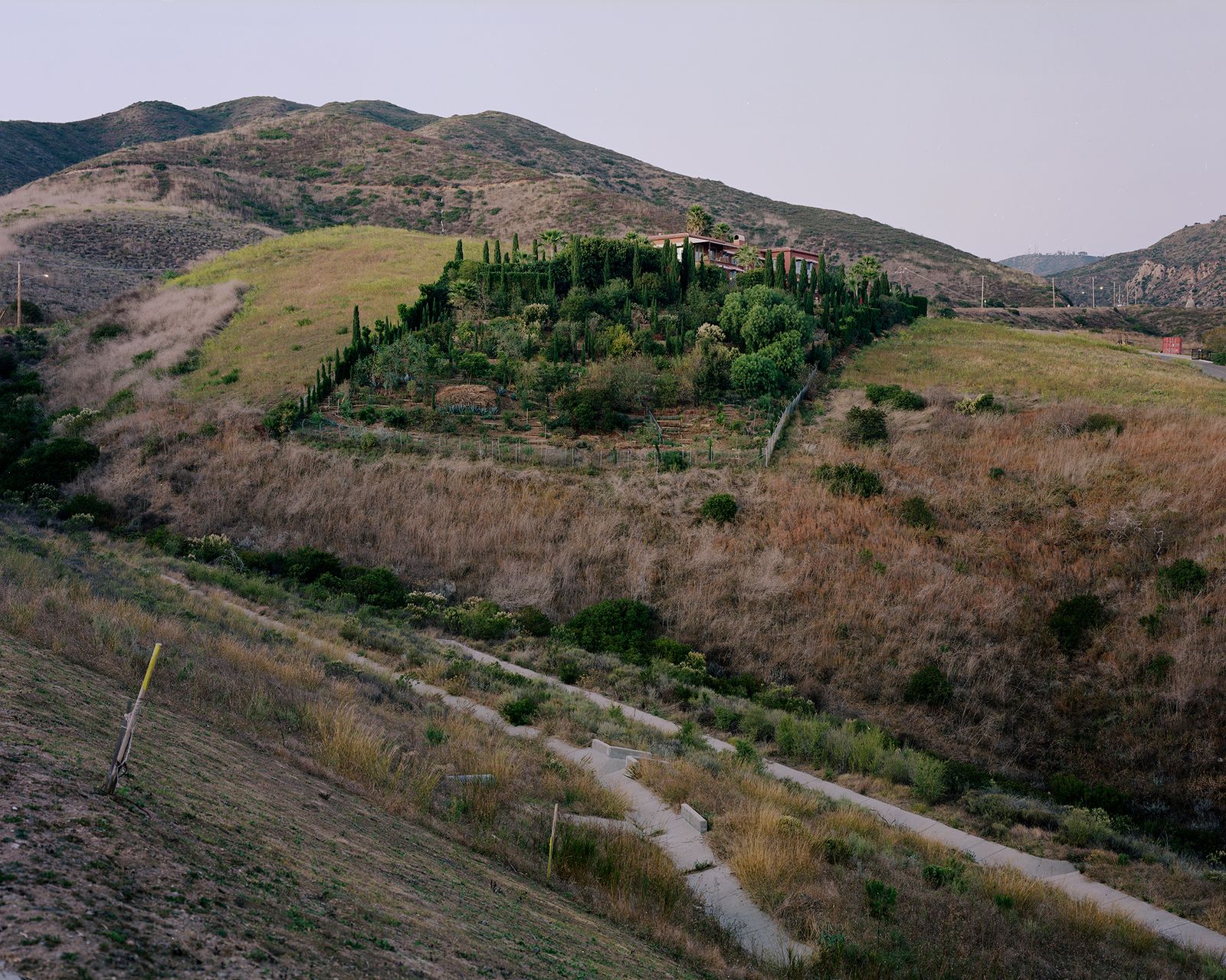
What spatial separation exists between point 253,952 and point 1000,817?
39.6ft

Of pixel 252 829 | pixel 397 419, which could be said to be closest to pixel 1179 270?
pixel 397 419

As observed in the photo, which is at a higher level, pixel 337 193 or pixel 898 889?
pixel 337 193

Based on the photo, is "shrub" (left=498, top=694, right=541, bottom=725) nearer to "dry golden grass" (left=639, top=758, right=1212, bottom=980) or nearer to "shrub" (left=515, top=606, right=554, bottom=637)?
"dry golden grass" (left=639, top=758, right=1212, bottom=980)

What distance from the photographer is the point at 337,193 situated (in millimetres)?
79375

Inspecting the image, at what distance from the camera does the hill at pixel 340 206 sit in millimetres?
56812

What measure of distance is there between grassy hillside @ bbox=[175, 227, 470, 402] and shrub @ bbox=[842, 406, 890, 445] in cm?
2164

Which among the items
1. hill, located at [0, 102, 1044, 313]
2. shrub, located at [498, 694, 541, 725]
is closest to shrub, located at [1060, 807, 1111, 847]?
shrub, located at [498, 694, 541, 725]

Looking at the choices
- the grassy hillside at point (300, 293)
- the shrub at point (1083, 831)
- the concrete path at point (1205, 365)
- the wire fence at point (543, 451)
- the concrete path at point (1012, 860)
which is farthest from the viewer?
the concrete path at point (1205, 365)

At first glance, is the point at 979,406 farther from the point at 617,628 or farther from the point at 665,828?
the point at 665,828

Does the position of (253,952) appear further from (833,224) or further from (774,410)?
(833,224)

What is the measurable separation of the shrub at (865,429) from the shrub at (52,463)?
87.6ft

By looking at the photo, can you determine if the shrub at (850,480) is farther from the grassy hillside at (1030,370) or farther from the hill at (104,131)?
the hill at (104,131)

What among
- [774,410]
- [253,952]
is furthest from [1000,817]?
[774,410]

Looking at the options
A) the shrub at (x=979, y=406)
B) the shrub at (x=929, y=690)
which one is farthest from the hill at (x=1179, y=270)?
the shrub at (x=929, y=690)
